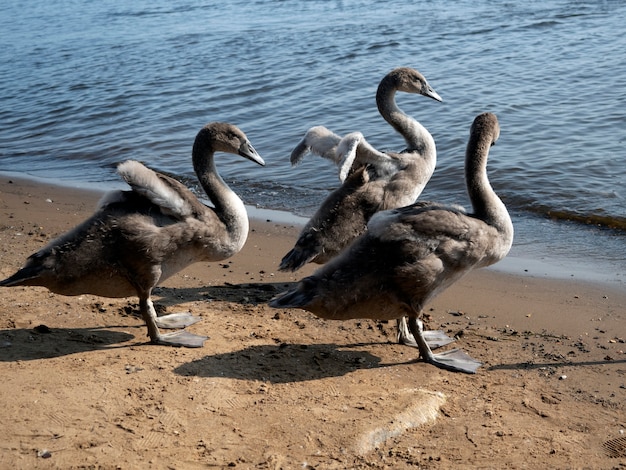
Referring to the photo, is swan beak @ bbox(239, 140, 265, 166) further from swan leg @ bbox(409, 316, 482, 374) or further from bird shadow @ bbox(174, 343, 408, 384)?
swan leg @ bbox(409, 316, 482, 374)

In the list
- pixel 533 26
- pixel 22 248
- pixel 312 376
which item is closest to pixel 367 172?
pixel 312 376

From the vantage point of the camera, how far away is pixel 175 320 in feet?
20.8

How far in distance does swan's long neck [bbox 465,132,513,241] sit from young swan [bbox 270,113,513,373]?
134 mm

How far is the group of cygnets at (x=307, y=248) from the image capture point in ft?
18.0

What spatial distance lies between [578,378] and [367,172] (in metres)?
2.62

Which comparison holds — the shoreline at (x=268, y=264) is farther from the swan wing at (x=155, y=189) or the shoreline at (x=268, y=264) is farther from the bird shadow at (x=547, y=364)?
the swan wing at (x=155, y=189)

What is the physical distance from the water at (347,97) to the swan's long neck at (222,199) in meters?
2.90

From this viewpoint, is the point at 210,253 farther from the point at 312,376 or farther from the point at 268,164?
A: the point at 268,164

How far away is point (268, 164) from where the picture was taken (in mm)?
11555

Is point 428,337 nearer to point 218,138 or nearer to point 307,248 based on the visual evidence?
point 307,248

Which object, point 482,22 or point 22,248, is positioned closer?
point 22,248

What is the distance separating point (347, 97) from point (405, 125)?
6.63 meters

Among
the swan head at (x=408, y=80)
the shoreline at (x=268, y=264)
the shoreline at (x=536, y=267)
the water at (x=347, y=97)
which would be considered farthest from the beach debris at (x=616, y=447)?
the swan head at (x=408, y=80)

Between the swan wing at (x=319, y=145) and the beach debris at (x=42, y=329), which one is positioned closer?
the beach debris at (x=42, y=329)
